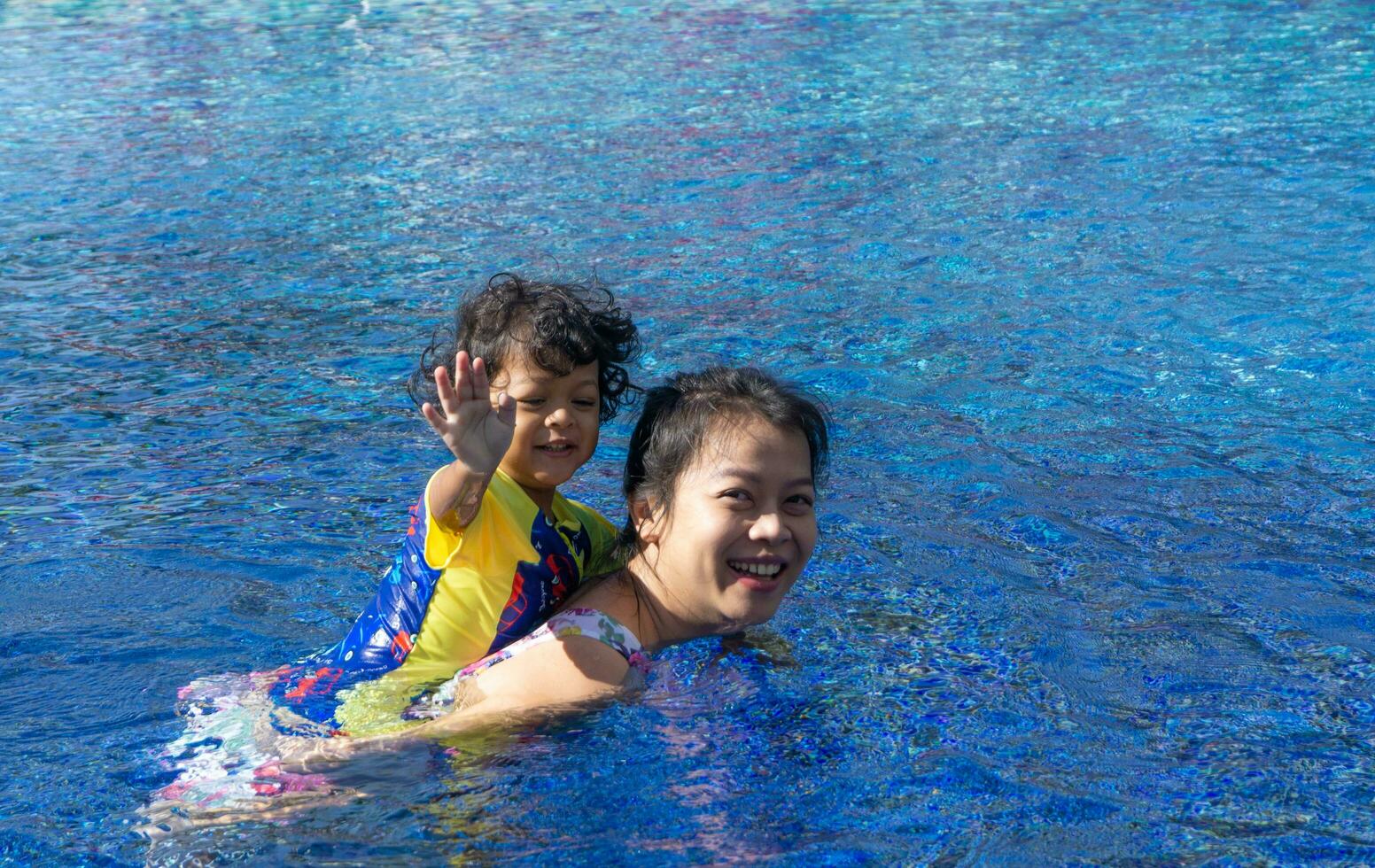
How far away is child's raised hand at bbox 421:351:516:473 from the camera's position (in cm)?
300

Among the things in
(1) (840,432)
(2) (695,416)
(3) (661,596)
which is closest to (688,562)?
(3) (661,596)

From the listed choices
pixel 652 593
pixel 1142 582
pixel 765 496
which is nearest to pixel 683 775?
pixel 652 593

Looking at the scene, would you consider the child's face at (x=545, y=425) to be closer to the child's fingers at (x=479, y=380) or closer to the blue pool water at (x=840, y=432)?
the child's fingers at (x=479, y=380)

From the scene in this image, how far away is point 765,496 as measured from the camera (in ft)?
10.8

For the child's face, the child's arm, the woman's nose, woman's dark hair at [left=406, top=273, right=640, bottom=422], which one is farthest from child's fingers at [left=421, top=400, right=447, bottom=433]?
the woman's nose

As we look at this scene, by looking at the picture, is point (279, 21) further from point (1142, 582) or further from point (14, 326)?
point (1142, 582)

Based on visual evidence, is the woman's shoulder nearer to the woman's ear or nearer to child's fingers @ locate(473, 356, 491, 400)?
the woman's ear

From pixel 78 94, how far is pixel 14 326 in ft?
26.6

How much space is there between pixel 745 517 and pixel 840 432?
95.5 inches

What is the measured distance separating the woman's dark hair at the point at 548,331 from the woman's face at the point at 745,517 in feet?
1.67

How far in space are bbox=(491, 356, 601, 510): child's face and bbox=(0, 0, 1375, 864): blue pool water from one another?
579 mm

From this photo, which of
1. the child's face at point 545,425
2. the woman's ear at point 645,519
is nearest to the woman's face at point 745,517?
the woman's ear at point 645,519

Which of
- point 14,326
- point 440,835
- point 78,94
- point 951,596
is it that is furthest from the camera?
point 78,94

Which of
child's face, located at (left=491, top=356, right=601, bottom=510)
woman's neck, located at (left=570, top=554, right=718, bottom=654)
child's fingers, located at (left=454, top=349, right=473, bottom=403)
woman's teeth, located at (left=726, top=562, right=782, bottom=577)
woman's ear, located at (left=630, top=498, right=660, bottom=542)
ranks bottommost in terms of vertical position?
woman's neck, located at (left=570, top=554, right=718, bottom=654)
